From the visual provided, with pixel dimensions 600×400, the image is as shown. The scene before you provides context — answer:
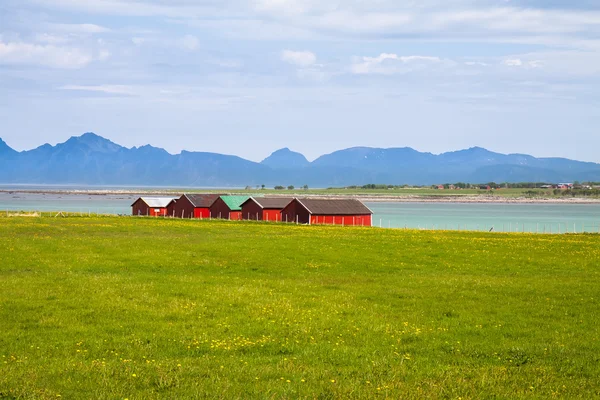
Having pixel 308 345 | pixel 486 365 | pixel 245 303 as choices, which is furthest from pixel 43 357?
pixel 486 365

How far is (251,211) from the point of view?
105 meters

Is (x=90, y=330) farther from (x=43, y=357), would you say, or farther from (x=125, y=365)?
(x=125, y=365)

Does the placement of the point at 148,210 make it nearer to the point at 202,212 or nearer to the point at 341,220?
the point at 202,212

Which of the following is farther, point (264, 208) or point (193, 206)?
point (193, 206)

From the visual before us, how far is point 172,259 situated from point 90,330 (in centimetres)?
1694

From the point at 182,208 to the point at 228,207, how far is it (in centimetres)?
923

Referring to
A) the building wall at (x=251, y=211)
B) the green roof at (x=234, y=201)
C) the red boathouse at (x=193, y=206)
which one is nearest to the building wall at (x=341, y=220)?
the building wall at (x=251, y=211)

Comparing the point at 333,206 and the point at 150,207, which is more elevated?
the point at 333,206

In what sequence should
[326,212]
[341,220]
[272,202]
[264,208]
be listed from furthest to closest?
[272,202] → [264,208] → [341,220] → [326,212]

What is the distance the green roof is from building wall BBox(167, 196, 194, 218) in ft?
18.9

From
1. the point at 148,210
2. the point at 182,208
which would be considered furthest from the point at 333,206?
the point at 148,210

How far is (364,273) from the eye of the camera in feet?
103

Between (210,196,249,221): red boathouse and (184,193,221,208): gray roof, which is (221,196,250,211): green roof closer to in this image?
(210,196,249,221): red boathouse

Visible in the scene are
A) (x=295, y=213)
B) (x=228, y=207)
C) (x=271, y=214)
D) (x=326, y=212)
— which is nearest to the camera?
(x=326, y=212)
